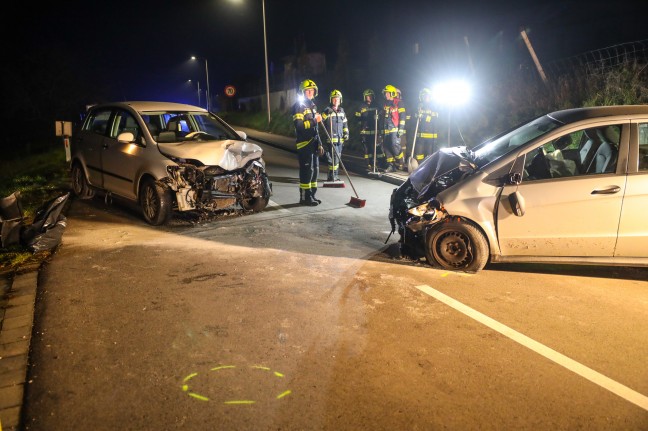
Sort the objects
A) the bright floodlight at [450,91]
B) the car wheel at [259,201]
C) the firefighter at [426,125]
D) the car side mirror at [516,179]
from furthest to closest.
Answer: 1. the firefighter at [426,125]
2. the bright floodlight at [450,91]
3. the car wheel at [259,201]
4. the car side mirror at [516,179]

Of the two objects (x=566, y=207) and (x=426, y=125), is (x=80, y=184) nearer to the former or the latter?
(x=426, y=125)

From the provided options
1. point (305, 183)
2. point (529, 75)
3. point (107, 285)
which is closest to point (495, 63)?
point (529, 75)

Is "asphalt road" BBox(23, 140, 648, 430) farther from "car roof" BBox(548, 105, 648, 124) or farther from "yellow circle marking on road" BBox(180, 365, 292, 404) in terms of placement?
"car roof" BBox(548, 105, 648, 124)

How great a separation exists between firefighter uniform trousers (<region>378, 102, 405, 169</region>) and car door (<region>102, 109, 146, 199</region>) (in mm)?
6303

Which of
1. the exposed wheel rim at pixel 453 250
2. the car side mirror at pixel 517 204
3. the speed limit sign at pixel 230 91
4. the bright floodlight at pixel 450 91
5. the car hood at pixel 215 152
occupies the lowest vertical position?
the exposed wheel rim at pixel 453 250

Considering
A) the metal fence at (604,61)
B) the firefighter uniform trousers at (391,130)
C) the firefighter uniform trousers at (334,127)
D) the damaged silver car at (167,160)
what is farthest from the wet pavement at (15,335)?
the metal fence at (604,61)

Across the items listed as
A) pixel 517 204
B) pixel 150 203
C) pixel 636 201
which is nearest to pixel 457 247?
pixel 517 204

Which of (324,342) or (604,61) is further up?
(604,61)

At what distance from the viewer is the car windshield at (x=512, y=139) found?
18.2ft

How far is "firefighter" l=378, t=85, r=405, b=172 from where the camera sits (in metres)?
12.4

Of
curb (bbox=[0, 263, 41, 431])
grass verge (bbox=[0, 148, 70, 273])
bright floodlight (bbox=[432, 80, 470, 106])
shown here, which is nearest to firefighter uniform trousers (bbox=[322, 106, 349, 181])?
bright floodlight (bbox=[432, 80, 470, 106])

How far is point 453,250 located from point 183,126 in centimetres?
496

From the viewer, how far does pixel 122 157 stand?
25.8 ft

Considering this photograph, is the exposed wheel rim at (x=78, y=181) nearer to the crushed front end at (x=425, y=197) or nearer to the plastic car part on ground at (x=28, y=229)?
the plastic car part on ground at (x=28, y=229)
